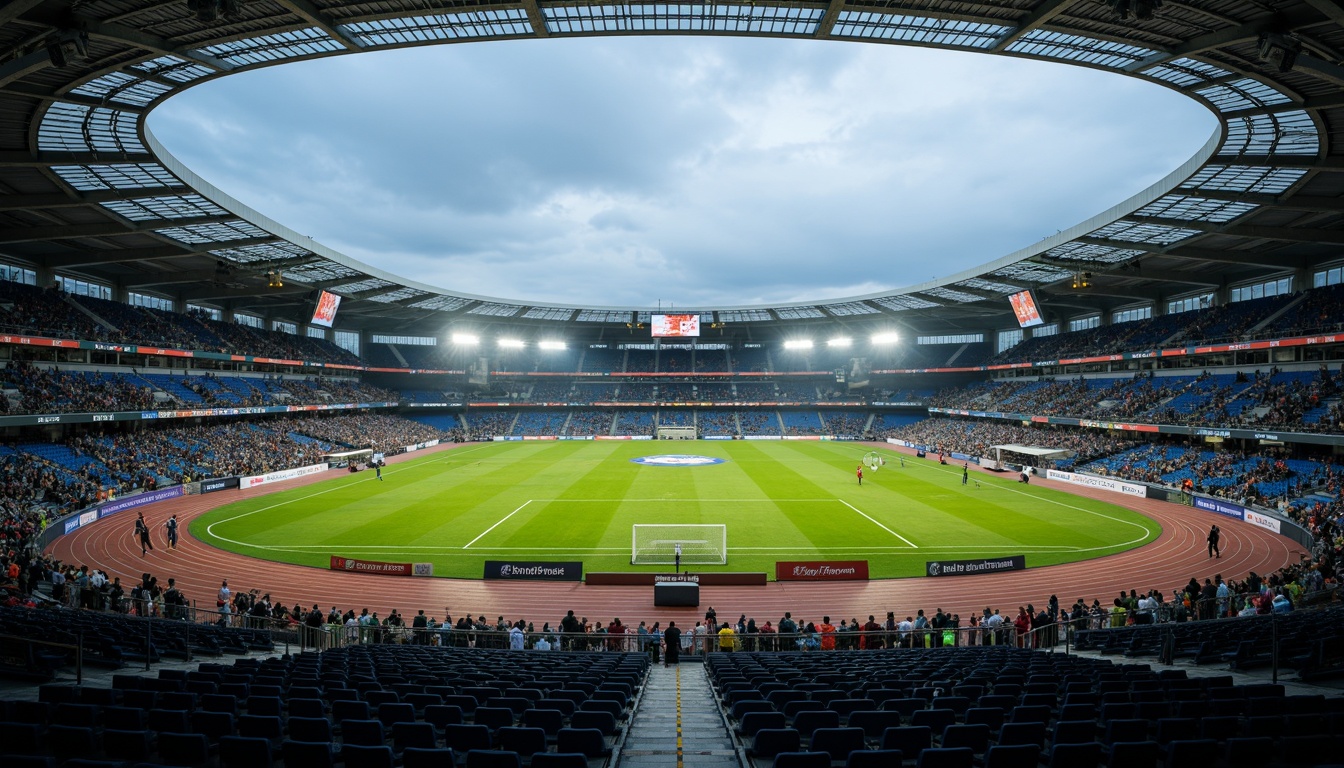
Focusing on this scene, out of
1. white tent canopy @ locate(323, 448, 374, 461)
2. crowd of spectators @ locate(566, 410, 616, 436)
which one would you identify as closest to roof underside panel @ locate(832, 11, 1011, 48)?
white tent canopy @ locate(323, 448, 374, 461)

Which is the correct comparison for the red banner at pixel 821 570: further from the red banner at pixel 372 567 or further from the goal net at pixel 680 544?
the red banner at pixel 372 567

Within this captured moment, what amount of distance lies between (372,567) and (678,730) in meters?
20.6

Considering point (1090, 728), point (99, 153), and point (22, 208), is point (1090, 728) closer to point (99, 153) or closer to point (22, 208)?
point (99, 153)

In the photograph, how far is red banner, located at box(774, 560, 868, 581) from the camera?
77.0 feet

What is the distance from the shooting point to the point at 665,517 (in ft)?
109

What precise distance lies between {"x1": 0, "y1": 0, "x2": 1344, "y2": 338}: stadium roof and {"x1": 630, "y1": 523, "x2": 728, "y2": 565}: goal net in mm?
19908

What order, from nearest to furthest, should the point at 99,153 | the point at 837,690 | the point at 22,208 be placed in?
1. the point at 837,690
2. the point at 99,153
3. the point at 22,208

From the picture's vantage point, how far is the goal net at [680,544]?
84.3ft

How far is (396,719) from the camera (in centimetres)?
673

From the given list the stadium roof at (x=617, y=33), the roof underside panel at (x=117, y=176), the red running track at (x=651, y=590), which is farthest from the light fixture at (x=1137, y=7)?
the roof underside panel at (x=117, y=176)

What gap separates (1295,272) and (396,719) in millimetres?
62310

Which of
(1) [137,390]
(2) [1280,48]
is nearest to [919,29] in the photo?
(2) [1280,48]

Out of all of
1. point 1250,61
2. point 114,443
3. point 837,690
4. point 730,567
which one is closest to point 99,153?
point 114,443

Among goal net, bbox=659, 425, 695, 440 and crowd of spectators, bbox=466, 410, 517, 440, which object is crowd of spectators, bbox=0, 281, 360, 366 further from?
goal net, bbox=659, 425, 695, 440
